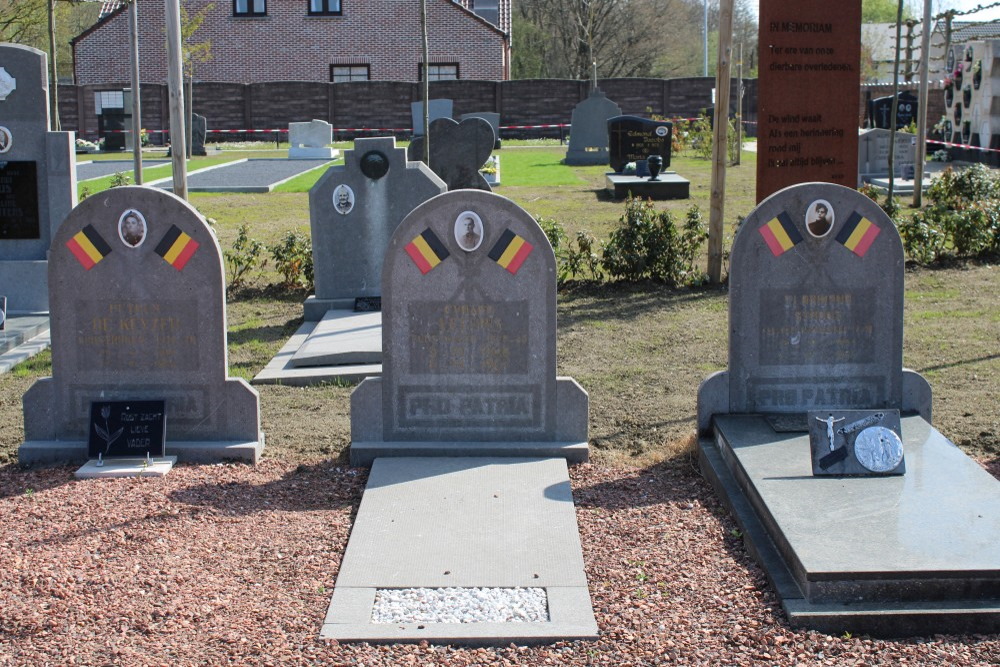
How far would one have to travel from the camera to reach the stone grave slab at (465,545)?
13.2ft

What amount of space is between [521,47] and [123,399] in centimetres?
5240

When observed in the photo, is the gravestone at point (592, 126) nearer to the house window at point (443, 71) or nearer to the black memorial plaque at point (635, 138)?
the black memorial plaque at point (635, 138)

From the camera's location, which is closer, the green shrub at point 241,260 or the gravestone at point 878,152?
the green shrub at point 241,260

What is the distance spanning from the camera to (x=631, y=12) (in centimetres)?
5128

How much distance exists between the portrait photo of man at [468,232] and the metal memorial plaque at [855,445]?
189 centimetres

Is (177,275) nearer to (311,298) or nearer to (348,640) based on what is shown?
(348,640)

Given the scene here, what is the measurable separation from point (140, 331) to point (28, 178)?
16.6 ft

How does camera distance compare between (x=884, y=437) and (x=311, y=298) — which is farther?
(x=311, y=298)

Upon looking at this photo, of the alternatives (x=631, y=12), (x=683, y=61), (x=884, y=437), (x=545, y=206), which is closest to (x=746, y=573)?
(x=884, y=437)

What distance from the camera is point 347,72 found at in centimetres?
4644

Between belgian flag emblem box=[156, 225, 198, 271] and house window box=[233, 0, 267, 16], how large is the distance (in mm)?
42175

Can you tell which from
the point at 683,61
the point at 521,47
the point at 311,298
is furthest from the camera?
the point at 683,61

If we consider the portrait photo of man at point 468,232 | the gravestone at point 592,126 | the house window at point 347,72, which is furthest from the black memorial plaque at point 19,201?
the house window at point 347,72

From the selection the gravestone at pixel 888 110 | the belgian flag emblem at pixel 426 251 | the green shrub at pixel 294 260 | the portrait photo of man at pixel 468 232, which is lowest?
the green shrub at pixel 294 260
